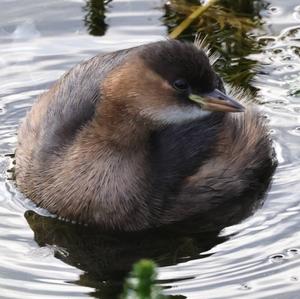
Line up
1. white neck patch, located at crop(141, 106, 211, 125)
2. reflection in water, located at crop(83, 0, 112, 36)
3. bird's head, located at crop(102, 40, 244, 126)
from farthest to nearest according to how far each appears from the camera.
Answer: reflection in water, located at crop(83, 0, 112, 36)
white neck patch, located at crop(141, 106, 211, 125)
bird's head, located at crop(102, 40, 244, 126)

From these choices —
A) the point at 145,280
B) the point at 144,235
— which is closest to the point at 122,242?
the point at 144,235

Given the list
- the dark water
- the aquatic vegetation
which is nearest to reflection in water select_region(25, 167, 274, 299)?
the dark water

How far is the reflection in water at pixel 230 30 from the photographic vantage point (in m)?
9.30

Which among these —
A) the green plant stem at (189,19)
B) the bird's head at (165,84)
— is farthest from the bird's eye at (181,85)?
the green plant stem at (189,19)

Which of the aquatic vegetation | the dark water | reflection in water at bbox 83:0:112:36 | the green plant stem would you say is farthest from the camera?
reflection in water at bbox 83:0:112:36

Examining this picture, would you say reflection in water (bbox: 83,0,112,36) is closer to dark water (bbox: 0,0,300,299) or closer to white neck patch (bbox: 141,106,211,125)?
dark water (bbox: 0,0,300,299)

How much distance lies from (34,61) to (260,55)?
1883mm

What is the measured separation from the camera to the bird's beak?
707 cm

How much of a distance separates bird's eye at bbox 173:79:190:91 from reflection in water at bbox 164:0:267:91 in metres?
2.09

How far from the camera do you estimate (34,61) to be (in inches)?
369

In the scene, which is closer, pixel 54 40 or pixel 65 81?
pixel 65 81

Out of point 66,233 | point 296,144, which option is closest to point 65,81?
point 66,233

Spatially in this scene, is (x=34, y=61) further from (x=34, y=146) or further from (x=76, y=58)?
(x=34, y=146)

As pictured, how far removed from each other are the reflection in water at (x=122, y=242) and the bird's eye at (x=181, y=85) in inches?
36.7
